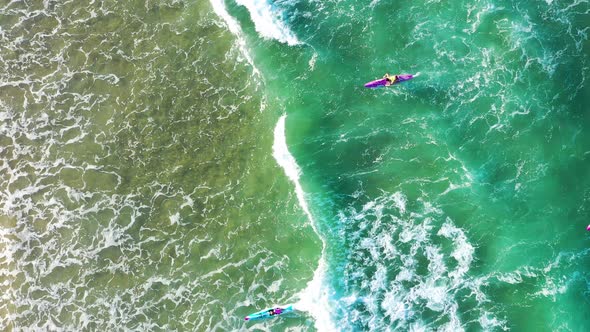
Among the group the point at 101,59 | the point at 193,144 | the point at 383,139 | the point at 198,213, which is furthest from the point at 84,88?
the point at 383,139

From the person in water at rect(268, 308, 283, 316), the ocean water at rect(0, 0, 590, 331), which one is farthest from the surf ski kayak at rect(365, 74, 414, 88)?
the person in water at rect(268, 308, 283, 316)

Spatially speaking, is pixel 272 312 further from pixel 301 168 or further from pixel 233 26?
pixel 233 26

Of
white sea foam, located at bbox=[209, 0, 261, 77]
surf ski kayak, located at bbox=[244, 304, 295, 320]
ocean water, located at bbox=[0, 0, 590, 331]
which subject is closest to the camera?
surf ski kayak, located at bbox=[244, 304, 295, 320]

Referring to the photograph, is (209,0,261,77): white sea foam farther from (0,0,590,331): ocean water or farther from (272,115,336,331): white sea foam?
(272,115,336,331): white sea foam

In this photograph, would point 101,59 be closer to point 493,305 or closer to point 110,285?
point 110,285

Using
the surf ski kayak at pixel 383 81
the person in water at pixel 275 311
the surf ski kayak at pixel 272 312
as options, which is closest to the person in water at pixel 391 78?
the surf ski kayak at pixel 383 81

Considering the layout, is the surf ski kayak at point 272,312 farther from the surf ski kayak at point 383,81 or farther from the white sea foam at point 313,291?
the surf ski kayak at point 383,81
